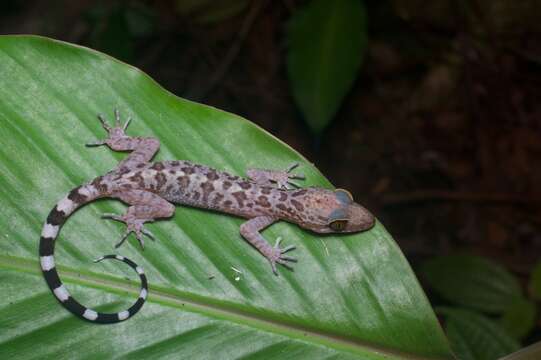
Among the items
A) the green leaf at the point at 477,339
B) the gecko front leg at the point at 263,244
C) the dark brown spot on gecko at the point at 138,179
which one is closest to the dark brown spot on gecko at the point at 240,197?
the gecko front leg at the point at 263,244

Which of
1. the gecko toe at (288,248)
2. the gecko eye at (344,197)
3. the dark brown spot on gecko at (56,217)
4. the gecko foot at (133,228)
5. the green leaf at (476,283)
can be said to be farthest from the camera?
the green leaf at (476,283)

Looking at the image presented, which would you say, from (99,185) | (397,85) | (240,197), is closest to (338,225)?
(240,197)

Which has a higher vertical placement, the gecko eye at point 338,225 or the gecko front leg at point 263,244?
the gecko eye at point 338,225

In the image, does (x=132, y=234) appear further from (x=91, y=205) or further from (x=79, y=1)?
(x=79, y=1)

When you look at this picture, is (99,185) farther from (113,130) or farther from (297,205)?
(297,205)

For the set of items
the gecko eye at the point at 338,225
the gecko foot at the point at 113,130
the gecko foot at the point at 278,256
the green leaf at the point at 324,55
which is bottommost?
the gecko foot at the point at 278,256

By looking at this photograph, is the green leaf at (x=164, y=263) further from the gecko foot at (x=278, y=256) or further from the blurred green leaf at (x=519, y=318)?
the blurred green leaf at (x=519, y=318)

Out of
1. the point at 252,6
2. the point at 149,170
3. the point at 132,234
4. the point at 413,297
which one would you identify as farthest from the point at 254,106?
the point at 413,297
